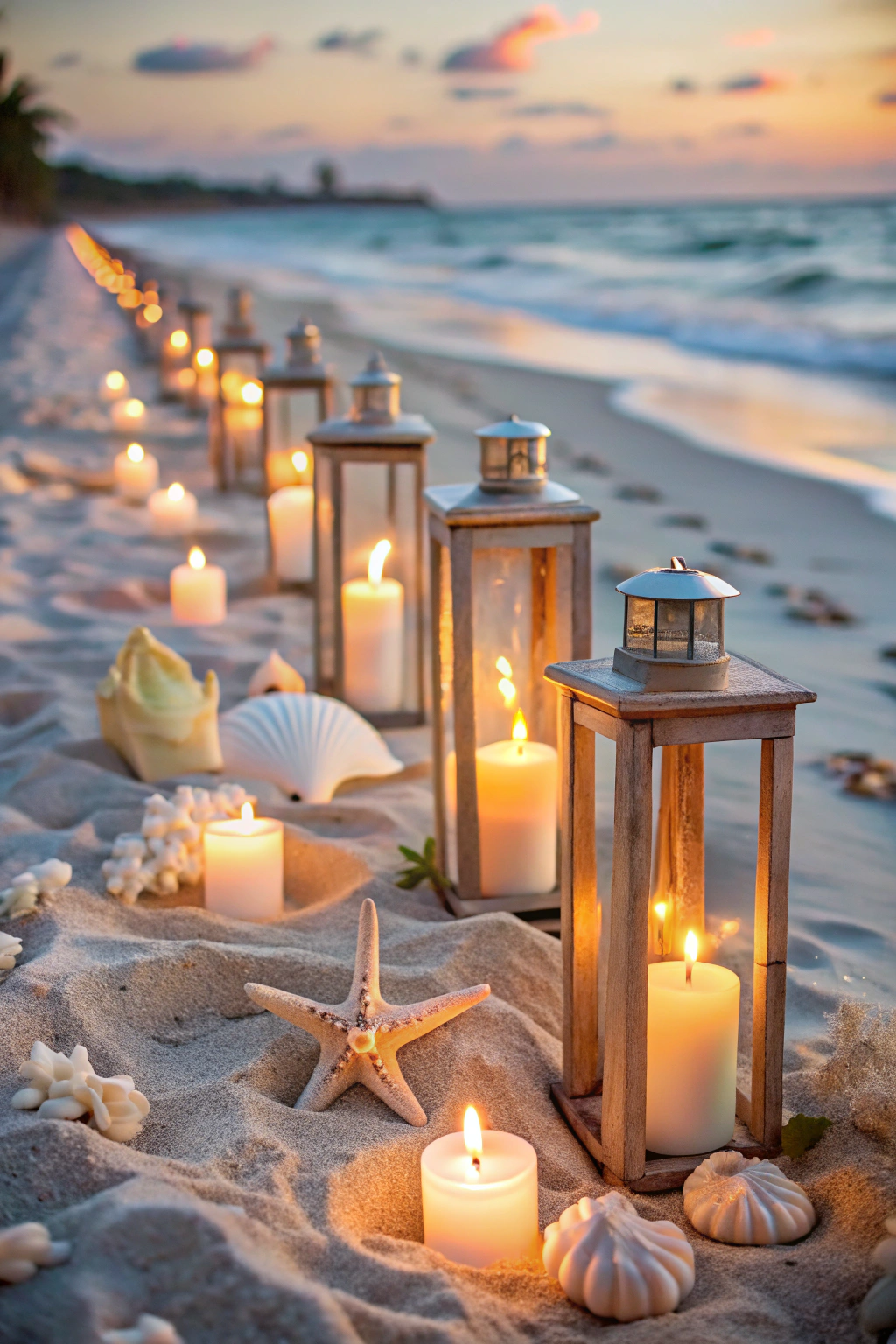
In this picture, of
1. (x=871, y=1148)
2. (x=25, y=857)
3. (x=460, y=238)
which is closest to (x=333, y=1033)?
(x=871, y=1148)

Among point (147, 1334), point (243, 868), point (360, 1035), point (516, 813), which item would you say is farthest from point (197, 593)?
point (147, 1334)

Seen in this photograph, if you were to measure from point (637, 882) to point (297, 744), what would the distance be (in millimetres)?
1536

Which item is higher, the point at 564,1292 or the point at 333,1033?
the point at 333,1033

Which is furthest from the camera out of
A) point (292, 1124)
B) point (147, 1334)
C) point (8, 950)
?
point (8, 950)

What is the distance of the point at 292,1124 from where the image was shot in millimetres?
1793

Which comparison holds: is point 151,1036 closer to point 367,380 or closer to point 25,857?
point 25,857

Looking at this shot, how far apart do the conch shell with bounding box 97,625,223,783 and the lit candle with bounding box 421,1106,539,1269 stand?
1.62m

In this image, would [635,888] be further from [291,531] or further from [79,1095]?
[291,531]

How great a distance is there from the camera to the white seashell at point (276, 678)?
3480 millimetres

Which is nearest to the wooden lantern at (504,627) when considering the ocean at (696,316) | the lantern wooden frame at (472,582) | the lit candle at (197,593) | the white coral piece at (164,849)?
the lantern wooden frame at (472,582)

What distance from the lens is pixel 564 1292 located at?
1.52 m

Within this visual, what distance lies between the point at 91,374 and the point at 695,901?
10782mm

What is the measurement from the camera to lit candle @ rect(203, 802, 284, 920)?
A: 95.4 inches

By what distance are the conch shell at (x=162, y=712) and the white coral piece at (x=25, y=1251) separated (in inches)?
69.3
